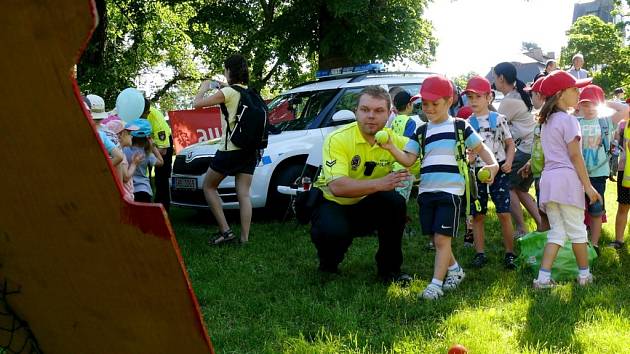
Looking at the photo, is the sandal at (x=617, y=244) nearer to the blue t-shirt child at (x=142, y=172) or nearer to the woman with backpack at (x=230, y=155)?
the woman with backpack at (x=230, y=155)

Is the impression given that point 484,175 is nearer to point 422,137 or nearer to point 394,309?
point 422,137

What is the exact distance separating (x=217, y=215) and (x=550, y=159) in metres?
3.26

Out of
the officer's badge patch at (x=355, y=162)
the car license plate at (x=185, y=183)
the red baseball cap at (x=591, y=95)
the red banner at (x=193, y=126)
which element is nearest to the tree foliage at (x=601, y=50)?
the red banner at (x=193, y=126)

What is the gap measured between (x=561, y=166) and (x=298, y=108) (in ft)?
14.2

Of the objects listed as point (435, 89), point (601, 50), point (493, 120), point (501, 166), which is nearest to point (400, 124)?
point (493, 120)

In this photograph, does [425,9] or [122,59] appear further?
[122,59]

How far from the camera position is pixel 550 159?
432cm

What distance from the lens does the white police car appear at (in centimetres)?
714

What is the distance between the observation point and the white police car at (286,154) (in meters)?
7.14

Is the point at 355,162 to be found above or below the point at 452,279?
above

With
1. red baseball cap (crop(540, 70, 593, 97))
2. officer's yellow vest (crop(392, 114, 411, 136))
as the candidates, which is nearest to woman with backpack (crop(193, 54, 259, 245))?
officer's yellow vest (crop(392, 114, 411, 136))

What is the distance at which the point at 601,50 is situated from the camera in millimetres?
44031

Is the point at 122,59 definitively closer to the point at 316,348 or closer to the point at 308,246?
the point at 308,246

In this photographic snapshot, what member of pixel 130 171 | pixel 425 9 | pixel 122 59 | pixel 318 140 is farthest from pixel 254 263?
pixel 122 59
